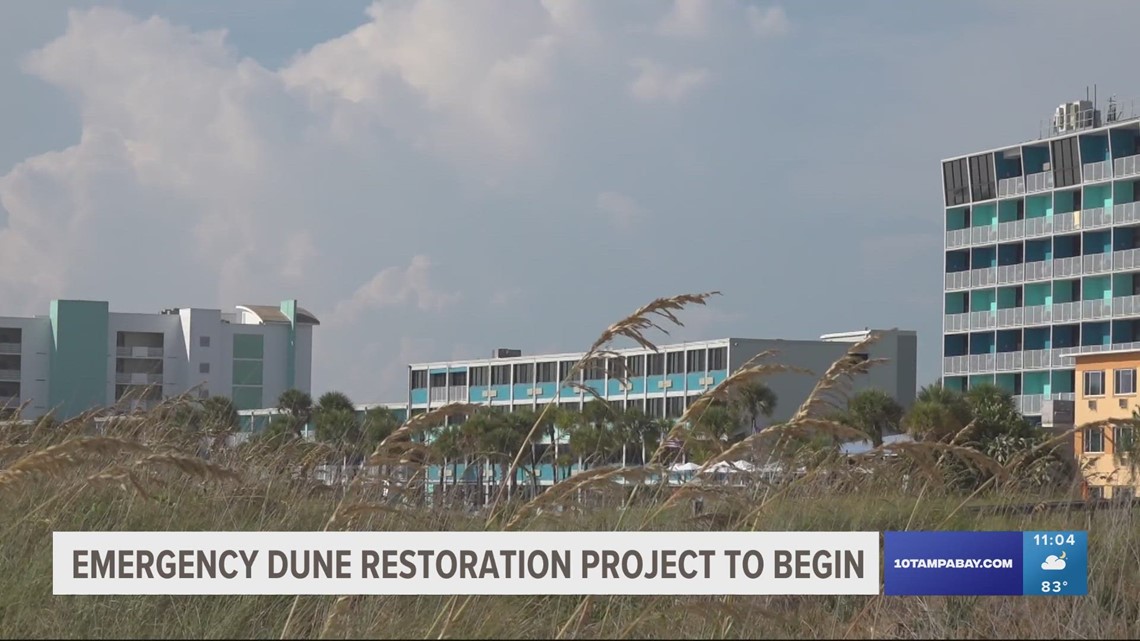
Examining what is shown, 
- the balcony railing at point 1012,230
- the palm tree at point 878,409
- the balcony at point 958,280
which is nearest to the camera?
the palm tree at point 878,409

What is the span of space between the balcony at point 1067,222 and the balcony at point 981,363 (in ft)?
26.4

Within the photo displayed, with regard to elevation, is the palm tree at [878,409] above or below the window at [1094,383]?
below

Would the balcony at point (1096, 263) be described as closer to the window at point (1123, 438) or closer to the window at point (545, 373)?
the window at point (545, 373)

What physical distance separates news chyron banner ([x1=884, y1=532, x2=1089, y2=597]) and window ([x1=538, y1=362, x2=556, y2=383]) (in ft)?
323

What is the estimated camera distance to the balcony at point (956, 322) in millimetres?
86106

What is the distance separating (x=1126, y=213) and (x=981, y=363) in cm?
1272

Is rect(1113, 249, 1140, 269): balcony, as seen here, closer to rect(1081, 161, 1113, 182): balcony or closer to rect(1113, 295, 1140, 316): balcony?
rect(1113, 295, 1140, 316): balcony

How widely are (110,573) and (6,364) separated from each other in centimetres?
11940

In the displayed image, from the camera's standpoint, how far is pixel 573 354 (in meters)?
96.6

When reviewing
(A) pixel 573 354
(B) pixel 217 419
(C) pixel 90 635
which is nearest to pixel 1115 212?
(A) pixel 573 354

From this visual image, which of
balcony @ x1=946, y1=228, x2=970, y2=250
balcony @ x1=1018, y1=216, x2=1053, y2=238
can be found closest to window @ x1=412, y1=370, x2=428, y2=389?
balcony @ x1=946, y1=228, x2=970, y2=250

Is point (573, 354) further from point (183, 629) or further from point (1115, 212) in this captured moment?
point (183, 629)

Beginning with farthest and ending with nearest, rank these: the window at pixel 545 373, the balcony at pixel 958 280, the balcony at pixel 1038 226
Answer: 1. the window at pixel 545 373
2. the balcony at pixel 958 280
3. the balcony at pixel 1038 226

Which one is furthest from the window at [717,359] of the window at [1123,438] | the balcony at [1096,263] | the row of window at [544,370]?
the window at [1123,438]
